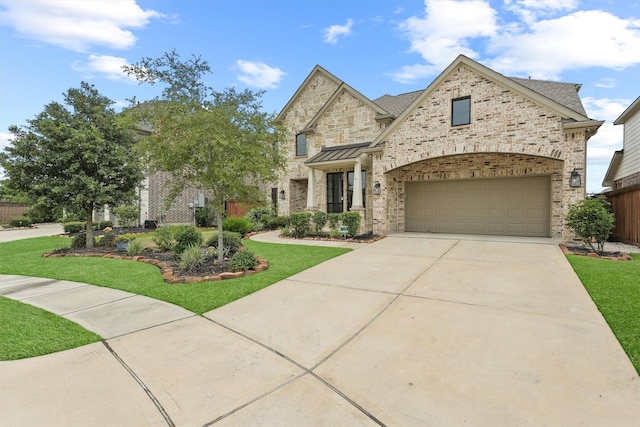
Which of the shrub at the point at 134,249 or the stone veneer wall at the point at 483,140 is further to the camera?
the stone veneer wall at the point at 483,140

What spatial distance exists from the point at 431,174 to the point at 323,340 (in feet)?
37.3

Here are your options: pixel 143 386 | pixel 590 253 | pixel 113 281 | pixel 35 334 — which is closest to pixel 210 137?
pixel 113 281

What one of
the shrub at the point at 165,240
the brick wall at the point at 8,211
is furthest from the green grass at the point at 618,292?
the brick wall at the point at 8,211

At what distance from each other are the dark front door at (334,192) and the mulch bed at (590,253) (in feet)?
29.5

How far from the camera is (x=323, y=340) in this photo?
343 cm

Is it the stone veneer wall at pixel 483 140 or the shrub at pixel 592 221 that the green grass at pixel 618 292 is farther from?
the stone veneer wall at pixel 483 140

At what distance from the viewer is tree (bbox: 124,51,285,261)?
6348 millimetres

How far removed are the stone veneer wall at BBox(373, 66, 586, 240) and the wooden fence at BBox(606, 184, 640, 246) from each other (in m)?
1.88

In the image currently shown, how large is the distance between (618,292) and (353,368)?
4.85m

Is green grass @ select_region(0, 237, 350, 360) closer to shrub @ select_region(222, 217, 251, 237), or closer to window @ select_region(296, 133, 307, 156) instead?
shrub @ select_region(222, 217, 251, 237)

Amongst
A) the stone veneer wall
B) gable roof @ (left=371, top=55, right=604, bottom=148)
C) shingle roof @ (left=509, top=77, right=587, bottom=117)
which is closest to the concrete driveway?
the stone veneer wall

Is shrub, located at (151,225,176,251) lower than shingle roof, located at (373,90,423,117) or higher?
lower

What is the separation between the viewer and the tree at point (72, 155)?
8.65m

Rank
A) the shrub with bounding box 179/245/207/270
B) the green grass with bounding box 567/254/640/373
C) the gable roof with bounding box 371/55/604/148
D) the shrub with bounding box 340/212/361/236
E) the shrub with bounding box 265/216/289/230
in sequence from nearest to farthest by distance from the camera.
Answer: the green grass with bounding box 567/254/640/373 < the shrub with bounding box 179/245/207/270 < the gable roof with bounding box 371/55/604/148 < the shrub with bounding box 340/212/361/236 < the shrub with bounding box 265/216/289/230
